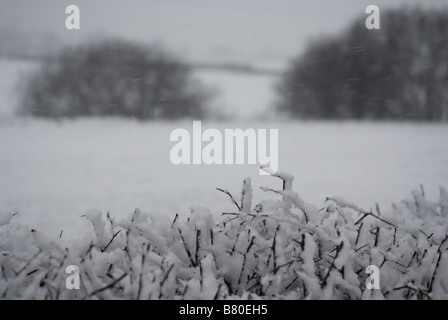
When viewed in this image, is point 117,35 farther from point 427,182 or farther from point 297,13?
point 427,182

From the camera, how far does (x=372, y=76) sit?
1285cm

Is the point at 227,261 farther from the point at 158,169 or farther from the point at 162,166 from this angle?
the point at 162,166

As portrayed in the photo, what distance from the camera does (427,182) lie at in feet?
20.1

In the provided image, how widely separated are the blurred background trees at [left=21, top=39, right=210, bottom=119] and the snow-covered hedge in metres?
10.8

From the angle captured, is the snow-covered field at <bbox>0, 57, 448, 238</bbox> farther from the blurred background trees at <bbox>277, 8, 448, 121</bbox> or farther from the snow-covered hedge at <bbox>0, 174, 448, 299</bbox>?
the snow-covered hedge at <bbox>0, 174, 448, 299</bbox>

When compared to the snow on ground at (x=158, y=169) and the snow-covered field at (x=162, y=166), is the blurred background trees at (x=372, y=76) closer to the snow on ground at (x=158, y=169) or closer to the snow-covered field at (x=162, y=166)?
the snow-covered field at (x=162, y=166)

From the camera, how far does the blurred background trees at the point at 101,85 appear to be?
11.5 meters

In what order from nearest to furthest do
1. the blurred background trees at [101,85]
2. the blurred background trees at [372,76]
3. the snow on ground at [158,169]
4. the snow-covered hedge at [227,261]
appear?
the snow-covered hedge at [227,261] < the snow on ground at [158,169] < the blurred background trees at [101,85] < the blurred background trees at [372,76]

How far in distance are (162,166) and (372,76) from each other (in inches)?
353

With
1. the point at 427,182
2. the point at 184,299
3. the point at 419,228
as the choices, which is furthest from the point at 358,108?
the point at 184,299

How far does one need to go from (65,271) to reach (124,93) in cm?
1130

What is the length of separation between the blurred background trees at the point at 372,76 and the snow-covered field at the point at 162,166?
952 mm

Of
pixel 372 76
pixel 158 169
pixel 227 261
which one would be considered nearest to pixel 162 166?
pixel 158 169

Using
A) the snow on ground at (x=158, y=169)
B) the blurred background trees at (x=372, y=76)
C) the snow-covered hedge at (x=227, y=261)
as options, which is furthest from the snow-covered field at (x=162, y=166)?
the snow-covered hedge at (x=227, y=261)
